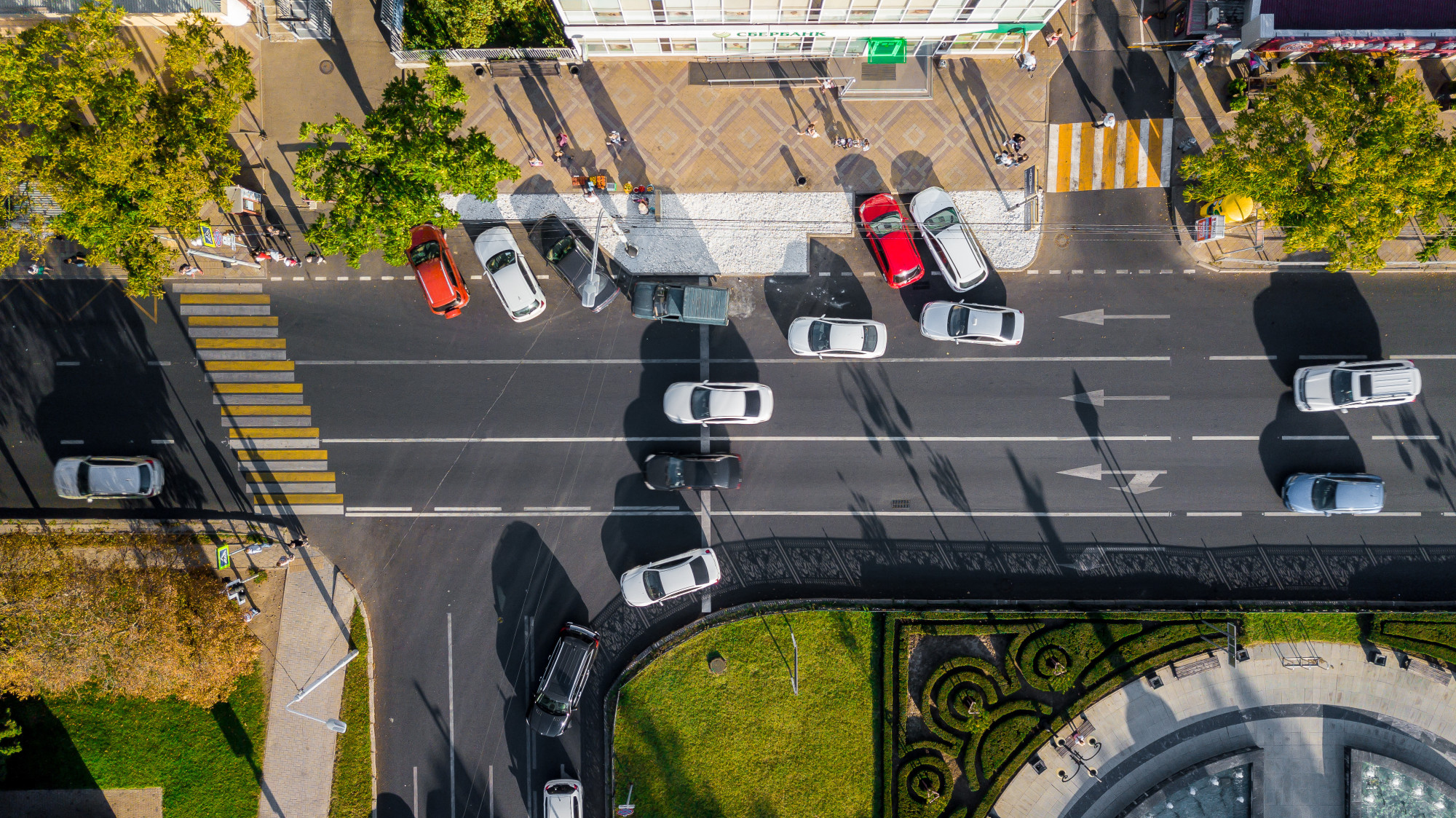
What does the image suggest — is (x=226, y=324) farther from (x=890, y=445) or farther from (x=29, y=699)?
(x=890, y=445)

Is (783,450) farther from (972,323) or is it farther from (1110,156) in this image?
(1110,156)

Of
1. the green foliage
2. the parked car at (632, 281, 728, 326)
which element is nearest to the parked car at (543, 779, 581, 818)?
the parked car at (632, 281, 728, 326)

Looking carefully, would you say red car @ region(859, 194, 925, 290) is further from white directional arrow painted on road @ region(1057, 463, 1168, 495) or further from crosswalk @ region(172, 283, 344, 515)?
crosswalk @ region(172, 283, 344, 515)

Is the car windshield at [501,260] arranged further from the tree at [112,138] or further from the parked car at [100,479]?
the parked car at [100,479]

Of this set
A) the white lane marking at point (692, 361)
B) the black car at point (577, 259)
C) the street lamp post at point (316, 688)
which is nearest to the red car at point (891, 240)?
the white lane marking at point (692, 361)

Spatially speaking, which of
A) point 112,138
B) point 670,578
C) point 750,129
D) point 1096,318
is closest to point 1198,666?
point 1096,318

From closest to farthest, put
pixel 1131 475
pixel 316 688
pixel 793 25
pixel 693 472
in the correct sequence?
1. pixel 793 25
2. pixel 693 472
3. pixel 316 688
4. pixel 1131 475
